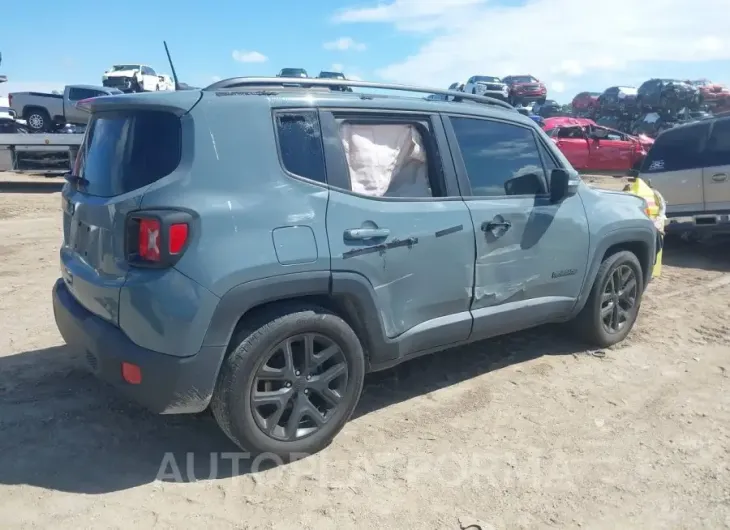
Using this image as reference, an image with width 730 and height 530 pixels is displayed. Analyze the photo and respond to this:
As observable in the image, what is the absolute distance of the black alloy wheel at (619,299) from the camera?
5.14m

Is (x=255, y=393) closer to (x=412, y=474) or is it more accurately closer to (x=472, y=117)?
(x=412, y=474)

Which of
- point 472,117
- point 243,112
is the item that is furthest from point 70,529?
point 472,117

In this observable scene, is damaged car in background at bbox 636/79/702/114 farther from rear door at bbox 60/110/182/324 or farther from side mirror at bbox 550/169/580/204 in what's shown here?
rear door at bbox 60/110/182/324

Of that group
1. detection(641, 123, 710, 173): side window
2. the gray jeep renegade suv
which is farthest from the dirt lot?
detection(641, 123, 710, 173): side window

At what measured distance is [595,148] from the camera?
19094 mm

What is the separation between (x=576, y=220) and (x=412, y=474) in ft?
7.36

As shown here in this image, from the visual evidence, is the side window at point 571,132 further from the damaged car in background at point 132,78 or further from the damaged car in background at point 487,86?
the damaged car in background at point 132,78

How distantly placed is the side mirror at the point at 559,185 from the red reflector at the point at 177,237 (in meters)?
2.58

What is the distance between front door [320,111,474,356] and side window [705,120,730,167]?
19.5 feet

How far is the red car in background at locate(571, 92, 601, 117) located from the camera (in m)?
36.5

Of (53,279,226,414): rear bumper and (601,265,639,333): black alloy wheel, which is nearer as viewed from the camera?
(53,279,226,414): rear bumper

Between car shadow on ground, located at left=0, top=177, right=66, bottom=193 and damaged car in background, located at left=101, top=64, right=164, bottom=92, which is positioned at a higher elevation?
damaged car in background, located at left=101, top=64, right=164, bottom=92

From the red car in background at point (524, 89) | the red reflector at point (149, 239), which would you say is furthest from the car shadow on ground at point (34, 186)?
the red car in background at point (524, 89)

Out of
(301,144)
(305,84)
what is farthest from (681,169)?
(301,144)
